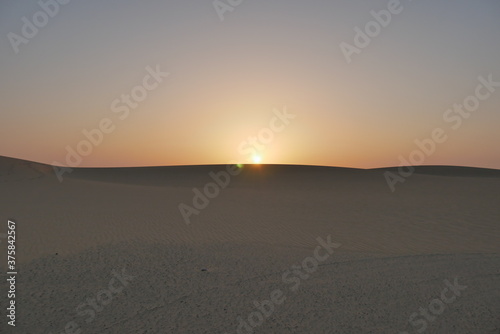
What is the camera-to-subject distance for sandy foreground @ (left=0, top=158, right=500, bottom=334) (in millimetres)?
6473

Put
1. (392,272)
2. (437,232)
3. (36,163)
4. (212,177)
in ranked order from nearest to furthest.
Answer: (392,272) < (437,232) < (36,163) < (212,177)

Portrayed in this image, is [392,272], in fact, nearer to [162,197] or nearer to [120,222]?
[120,222]

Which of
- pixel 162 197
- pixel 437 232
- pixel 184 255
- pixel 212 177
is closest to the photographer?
pixel 184 255

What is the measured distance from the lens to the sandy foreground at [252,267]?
6473mm

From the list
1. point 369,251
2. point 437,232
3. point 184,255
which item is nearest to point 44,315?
point 184,255

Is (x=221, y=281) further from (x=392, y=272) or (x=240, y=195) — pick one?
(x=240, y=195)

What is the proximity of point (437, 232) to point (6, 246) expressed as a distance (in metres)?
14.7

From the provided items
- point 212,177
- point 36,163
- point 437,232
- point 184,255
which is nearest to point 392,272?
point 184,255

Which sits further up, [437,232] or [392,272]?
[437,232]

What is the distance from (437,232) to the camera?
1504 centimetres

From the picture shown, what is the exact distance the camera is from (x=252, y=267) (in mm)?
9203

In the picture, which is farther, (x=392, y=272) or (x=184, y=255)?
(x=184, y=255)

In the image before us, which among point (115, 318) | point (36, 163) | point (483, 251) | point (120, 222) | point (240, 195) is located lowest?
point (483, 251)

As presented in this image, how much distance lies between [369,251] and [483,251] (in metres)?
3.65
